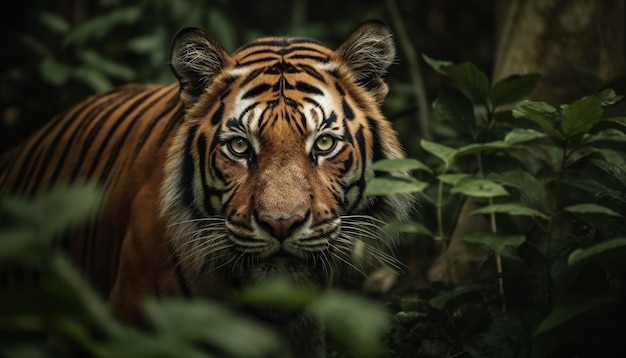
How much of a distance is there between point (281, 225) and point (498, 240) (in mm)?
644

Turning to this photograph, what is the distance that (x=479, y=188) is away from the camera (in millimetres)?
2477

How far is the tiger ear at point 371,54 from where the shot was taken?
305 cm

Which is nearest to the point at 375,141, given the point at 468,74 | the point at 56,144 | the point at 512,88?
the point at 468,74

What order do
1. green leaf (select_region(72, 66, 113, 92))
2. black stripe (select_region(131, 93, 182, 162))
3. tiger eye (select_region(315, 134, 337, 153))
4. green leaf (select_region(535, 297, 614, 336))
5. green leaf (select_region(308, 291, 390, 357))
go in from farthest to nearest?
green leaf (select_region(72, 66, 113, 92)) < black stripe (select_region(131, 93, 182, 162)) < tiger eye (select_region(315, 134, 337, 153)) < green leaf (select_region(535, 297, 614, 336)) < green leaf (select_region(308, 291, 390, 357))

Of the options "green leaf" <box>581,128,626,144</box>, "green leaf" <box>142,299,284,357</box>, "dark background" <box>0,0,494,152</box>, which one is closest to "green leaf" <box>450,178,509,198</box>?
"green leaf" <box>581,128,626,144</box>

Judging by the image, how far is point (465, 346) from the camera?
2.71 m

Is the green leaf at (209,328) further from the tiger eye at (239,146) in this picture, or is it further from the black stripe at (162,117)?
the black stripe at (162,117)

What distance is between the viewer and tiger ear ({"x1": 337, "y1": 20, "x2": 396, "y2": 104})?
10.0ft

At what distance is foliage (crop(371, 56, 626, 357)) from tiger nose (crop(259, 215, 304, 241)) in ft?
0.97

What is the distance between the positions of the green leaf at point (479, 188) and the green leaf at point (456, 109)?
0.62 meters

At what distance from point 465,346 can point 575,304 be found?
45 cm

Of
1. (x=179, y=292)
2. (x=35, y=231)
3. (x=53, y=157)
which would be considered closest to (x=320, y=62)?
(x=179, y=292)

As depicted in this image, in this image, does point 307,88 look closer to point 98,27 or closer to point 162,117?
point 162,117

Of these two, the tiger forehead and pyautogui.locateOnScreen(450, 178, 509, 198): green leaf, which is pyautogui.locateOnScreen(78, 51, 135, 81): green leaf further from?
pyautogui.locateOnScreen(450, 178, 509, 198): green leaf
